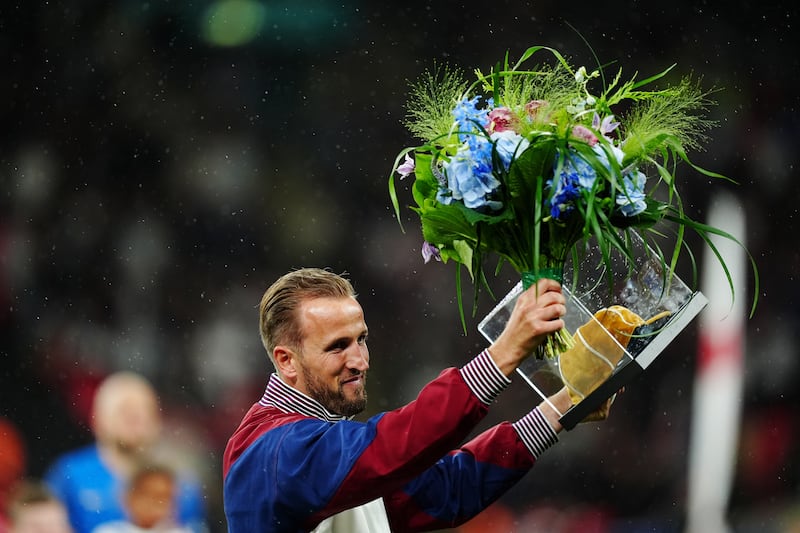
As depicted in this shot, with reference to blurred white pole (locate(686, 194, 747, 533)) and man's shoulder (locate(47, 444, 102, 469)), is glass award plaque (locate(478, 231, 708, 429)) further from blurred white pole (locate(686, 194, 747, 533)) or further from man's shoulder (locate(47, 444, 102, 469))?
man's shoulder (locate(47, 444, 102, 469))

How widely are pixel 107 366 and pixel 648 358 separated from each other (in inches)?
129

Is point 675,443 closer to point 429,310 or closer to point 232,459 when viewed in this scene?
point 429,310

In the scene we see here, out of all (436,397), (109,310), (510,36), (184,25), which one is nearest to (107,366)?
(109,310)

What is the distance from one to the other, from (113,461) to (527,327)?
3.22 m

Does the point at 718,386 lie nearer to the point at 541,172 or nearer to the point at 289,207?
the point at 289,207

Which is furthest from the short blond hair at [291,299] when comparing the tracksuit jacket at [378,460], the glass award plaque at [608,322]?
the glass award plaque at [608,322]

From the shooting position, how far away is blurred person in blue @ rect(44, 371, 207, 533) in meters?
4.50

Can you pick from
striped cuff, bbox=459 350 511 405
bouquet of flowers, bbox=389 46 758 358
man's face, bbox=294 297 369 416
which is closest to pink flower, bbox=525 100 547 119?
bouquet of flowers, bbox=389 46 758 358

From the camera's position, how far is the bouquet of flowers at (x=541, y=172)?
5.89ft

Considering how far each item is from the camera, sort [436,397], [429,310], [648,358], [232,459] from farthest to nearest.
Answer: [429,310]
[232,459]
[648,358]
[436,397]

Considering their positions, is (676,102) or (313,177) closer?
(676,102)

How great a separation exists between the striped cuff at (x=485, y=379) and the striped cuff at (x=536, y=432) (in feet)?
1.46

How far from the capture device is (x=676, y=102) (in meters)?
1.95

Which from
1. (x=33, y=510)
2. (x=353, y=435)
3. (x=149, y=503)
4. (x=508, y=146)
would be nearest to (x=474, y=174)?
(x=508, y=146)
